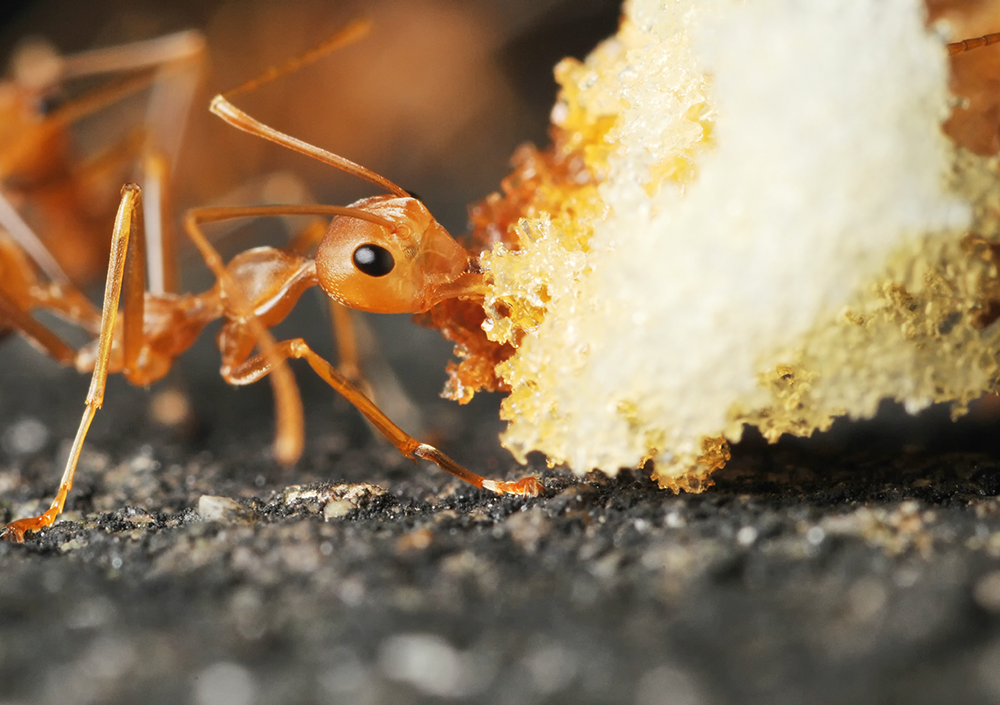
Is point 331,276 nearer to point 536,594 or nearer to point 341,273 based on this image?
point 341,273

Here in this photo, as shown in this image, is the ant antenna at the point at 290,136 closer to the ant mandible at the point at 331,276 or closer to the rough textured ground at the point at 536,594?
the ant mandible at the point at 331,276

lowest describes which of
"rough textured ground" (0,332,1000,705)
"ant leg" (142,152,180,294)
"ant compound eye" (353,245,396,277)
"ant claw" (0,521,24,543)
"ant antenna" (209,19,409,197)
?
"rough textured ground" (0,332,1000,705)

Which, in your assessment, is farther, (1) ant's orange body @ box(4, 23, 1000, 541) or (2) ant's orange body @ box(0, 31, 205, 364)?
(2) ant's orange body @ box(0, 31, 205, 364)

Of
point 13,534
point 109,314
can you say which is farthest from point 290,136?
point 13,534

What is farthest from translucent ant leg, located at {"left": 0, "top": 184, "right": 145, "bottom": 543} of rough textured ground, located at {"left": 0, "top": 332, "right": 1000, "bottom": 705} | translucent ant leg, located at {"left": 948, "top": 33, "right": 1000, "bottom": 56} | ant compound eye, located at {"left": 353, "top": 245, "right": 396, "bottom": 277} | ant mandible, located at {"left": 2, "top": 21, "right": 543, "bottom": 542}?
translucent ant leg, located at {"left": 948, "top": 33, "right": 1000, "bottom": 56}

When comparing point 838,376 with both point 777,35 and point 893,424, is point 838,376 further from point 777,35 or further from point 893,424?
point 893,424

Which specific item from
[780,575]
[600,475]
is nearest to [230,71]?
[600,475]

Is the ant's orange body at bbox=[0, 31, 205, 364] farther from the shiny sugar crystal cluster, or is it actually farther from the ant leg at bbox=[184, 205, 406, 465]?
the shiny sugar crystal cluster
